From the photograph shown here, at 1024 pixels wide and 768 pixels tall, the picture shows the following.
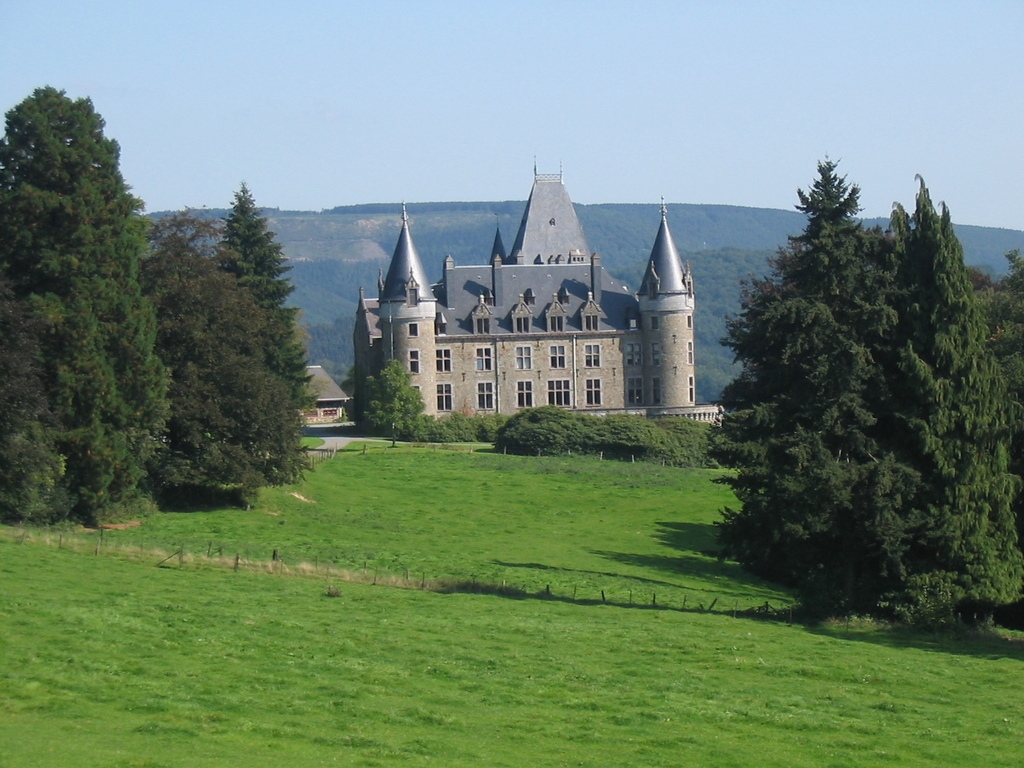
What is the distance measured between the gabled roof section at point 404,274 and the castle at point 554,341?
0.44ft

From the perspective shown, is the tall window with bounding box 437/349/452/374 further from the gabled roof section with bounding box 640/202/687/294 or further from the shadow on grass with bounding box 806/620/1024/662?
the shadow on grass with bounding box 806/620/1024/662

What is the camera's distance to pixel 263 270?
53.8m

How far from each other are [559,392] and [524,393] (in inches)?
75.2

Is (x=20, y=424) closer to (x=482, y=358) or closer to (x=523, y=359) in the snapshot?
(x=482, y=358)

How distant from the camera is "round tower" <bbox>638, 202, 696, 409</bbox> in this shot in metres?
77.1

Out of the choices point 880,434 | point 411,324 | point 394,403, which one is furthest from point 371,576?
point 411,324

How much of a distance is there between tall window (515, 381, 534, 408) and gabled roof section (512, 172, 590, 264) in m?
11.4

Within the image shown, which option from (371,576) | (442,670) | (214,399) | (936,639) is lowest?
(936,639)

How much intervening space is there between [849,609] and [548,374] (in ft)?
162

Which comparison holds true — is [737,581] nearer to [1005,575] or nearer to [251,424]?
[1005,575]

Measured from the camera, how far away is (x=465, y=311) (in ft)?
254

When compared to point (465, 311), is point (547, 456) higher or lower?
lower

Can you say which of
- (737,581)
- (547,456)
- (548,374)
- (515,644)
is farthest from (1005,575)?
(548,374)

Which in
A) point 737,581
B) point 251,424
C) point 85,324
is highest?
point 85,324
